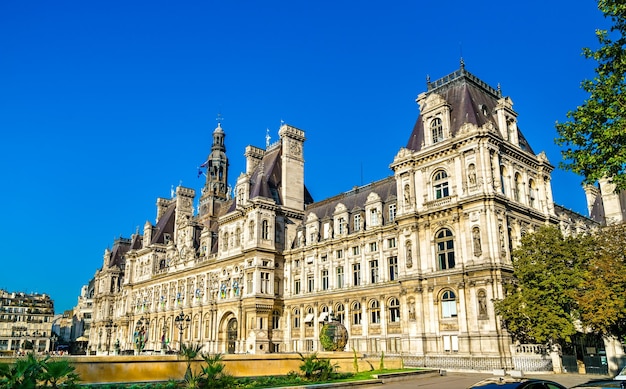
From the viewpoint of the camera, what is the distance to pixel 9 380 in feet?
50.8

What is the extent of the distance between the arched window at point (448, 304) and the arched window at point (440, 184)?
8319mm

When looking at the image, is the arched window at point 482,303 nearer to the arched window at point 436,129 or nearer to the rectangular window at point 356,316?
the arched window at point 436,129

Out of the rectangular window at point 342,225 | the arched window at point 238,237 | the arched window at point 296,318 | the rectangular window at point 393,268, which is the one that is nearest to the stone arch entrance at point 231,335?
the arched window at point 296,318

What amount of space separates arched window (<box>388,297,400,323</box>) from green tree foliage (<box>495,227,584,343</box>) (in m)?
11.7

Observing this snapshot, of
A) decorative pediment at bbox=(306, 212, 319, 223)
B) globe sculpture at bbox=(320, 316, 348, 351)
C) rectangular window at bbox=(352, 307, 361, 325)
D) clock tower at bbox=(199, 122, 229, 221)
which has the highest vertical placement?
clock tower at bbox=(199, 122, 229, 221)

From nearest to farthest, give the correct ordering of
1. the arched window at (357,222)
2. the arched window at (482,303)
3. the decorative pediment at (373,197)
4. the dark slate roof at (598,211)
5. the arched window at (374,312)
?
the arched window at (482,303), the arched window at (374,312), the decorative pediment at (373,197), the arched window at (357,222), the dark slate roof at (598,211)

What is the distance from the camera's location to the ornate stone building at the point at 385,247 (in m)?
40.7

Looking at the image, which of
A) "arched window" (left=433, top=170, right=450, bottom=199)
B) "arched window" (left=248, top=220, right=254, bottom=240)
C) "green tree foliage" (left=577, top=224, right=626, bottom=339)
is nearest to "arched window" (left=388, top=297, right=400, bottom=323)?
"arched window" (left=433, top=170, right=450, bottom=199)

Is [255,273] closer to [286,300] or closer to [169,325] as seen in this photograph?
[286,300]

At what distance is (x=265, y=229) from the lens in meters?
60.8

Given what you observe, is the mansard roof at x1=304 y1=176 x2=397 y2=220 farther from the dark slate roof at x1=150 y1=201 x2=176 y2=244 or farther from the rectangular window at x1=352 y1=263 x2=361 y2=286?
the dark slate roof at x1=150 y1=201 x2=176 y2=244

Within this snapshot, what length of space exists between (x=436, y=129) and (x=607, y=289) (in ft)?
68.6

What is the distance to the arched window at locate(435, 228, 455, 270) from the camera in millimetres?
42469

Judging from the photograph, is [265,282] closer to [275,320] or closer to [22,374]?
[275,320]
